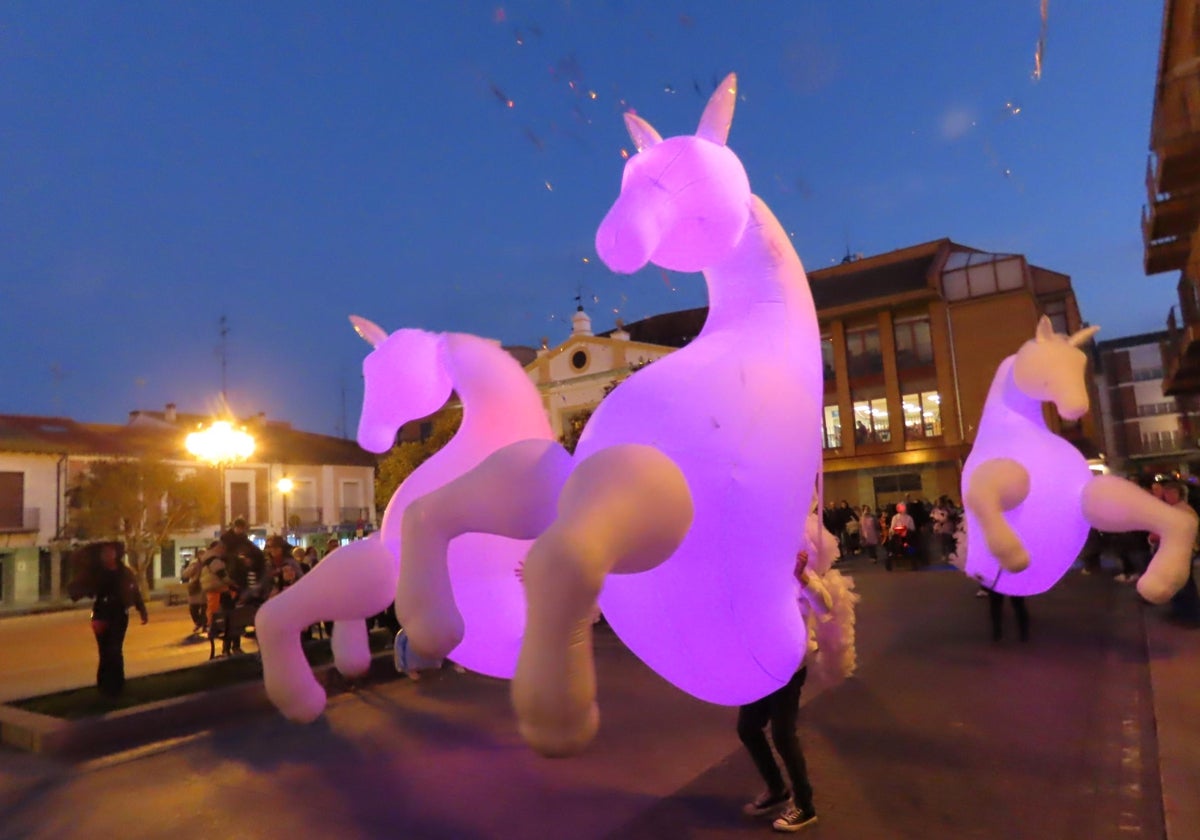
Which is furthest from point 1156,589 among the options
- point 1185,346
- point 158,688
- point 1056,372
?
point 1185,346

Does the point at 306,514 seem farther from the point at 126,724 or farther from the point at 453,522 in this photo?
the point at 453,522

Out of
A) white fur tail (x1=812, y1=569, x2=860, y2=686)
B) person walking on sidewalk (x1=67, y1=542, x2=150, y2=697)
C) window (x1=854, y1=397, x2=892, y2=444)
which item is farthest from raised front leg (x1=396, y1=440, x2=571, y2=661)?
window (x1=854, y1=397, x2=892, y2=444)

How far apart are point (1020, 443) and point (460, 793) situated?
16.7ft

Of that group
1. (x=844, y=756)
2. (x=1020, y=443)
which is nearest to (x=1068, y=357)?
(x=1020, y=443)

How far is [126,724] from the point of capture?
22.6ft

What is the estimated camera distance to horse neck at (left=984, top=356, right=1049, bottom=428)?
268 inches

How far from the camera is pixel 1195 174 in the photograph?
501 inches

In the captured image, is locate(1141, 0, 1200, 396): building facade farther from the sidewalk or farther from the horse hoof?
the horse hoof

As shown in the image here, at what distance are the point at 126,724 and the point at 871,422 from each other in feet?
91.6

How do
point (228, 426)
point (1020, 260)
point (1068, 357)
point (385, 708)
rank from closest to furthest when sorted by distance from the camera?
point (1068, 357), point (385, 708), point (228, 426), point (1020, 260)

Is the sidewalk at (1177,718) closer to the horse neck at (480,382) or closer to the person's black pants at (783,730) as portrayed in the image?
the person's black pants at (783,730)

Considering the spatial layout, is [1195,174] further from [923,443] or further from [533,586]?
[923,443]

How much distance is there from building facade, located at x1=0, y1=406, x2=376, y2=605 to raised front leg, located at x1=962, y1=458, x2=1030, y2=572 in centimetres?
1929

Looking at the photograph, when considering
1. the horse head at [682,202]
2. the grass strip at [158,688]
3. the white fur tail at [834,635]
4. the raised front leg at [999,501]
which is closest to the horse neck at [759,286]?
the horse head at [682,202]
